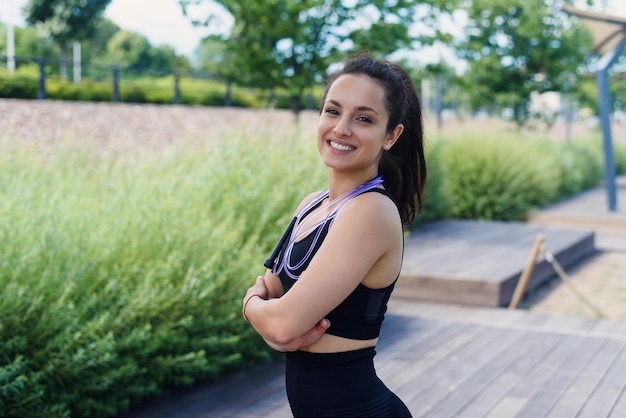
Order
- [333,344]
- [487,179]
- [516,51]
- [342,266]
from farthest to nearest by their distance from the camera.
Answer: [516,51]
[487,179]
[333,344]
[342,266]

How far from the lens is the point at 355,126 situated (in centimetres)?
185

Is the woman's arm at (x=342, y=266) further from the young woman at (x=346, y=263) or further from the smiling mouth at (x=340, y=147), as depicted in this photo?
the smiling mouth at (x=340, y=147)

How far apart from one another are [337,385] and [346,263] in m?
0.31

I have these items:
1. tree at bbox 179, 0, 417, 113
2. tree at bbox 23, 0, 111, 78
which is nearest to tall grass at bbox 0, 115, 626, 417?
tree at bbox 179, 0, 417, 113

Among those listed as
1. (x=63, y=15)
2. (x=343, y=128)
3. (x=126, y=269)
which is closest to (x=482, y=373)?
(x=126, y=269)

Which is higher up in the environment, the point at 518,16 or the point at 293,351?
the point at 518,16

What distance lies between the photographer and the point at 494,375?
4.64 m

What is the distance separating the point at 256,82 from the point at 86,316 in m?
8.66

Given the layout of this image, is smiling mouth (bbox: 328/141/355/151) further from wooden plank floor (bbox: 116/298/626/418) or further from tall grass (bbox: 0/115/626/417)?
wooden plank floor (bbox: 116/298/626/418)

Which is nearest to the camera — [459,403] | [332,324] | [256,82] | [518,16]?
[332,324]

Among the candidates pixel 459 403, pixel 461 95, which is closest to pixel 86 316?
pixel 459 403

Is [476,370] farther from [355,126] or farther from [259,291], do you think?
[355,126]

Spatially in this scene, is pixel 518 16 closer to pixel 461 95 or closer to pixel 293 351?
pixel 461 95

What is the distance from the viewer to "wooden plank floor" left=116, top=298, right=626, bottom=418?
4.04 metres
